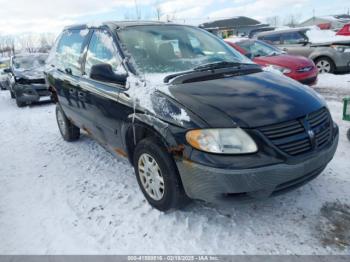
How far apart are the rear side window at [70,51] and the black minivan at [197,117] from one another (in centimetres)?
30

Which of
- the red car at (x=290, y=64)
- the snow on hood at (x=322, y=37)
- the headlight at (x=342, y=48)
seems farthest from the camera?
the snow on hood at (x=322, y=37)

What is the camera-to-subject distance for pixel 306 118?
8.35 ft

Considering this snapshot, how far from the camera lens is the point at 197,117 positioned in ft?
7.90

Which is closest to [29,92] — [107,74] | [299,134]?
[107,74]

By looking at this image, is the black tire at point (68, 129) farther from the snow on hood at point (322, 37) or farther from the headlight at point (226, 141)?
the snow on hood at point (322, 37)

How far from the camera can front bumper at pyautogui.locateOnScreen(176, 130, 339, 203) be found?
2.29m

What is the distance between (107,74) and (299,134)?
1.86 m

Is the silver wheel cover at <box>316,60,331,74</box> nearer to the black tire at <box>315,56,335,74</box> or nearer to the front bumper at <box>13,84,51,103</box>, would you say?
the black tire at <box>315,56,335,74</box>

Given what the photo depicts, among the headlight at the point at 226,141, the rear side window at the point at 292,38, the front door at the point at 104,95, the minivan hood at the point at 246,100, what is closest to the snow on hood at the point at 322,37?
the rear side window at the point at 292,38

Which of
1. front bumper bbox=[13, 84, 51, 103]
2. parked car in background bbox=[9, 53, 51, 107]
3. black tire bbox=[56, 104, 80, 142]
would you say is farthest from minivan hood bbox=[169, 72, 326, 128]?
front bumper bbox=[13, 84, 51, 103]

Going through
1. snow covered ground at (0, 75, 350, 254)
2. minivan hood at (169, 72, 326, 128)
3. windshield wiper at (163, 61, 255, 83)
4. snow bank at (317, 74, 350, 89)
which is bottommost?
snow covered ground at (0, 75, 350, 254)

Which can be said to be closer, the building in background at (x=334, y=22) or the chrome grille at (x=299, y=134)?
the chrome grille at (x=299, y=134)

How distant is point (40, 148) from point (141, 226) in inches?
124

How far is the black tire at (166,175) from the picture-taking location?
2.61m
